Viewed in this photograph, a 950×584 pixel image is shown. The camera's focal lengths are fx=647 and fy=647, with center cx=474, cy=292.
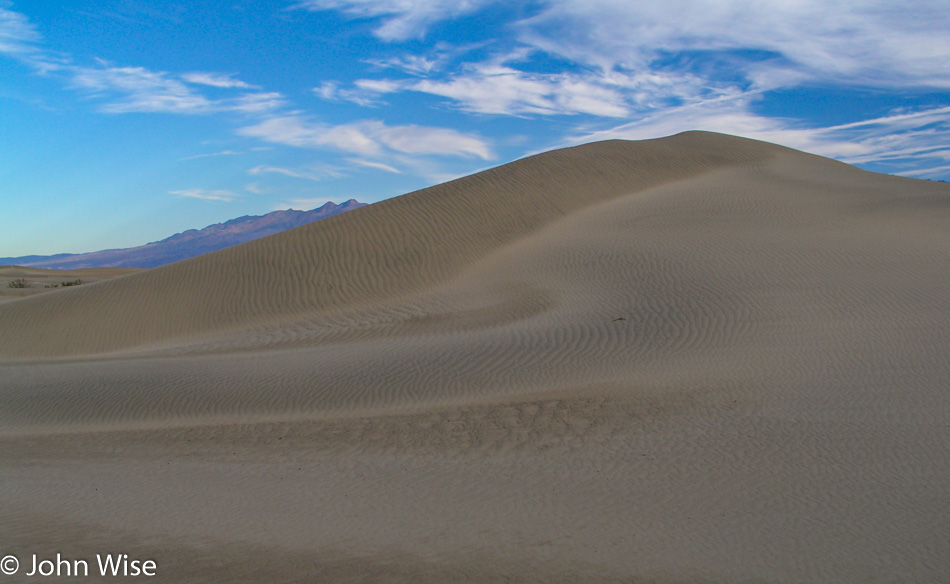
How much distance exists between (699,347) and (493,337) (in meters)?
3.54

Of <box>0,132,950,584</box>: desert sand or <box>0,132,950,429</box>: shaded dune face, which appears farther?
<box>0,132,950,429</box>: shaded dune face

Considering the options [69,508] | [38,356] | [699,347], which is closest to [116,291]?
[38,356]

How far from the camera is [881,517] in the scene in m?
5.10
